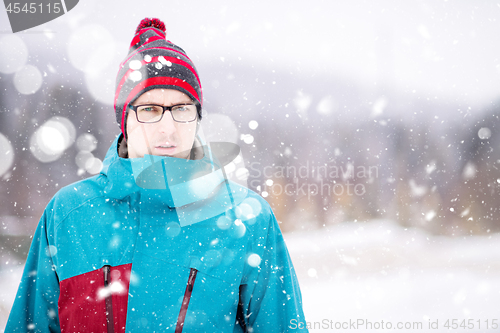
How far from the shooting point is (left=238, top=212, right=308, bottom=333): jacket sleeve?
3.47ft

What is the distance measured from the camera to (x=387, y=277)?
452cm

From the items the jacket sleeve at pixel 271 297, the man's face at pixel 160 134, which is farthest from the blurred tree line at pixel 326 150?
the jacket sleeve at pixel 271 297

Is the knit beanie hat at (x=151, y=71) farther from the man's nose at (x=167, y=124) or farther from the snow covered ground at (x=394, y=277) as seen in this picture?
the snow covered ground at (x=394, y=277)

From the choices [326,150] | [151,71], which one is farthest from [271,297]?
[326,150]

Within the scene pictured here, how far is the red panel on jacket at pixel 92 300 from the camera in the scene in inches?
37.4

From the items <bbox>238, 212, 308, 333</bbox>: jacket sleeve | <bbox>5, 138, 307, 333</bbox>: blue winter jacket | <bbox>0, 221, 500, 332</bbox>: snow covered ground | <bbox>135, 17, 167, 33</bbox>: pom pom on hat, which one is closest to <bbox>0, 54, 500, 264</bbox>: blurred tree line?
<bbox>0, 221, 500, 332</bbox>: snow covered ground

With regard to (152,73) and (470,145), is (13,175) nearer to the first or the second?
(152,73)

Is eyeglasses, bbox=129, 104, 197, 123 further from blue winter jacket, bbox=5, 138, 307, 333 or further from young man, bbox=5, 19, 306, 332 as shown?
blue winter jacket, bbox=5, 138, 307, 333

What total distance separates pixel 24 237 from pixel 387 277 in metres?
5.48

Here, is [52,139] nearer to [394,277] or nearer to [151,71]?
[151,71]

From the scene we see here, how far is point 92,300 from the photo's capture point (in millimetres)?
964

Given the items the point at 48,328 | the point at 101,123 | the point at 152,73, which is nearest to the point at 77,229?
the point at 48,328

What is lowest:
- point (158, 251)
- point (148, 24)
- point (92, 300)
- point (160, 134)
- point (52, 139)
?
point (92, 300)

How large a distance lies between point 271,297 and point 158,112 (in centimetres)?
81
